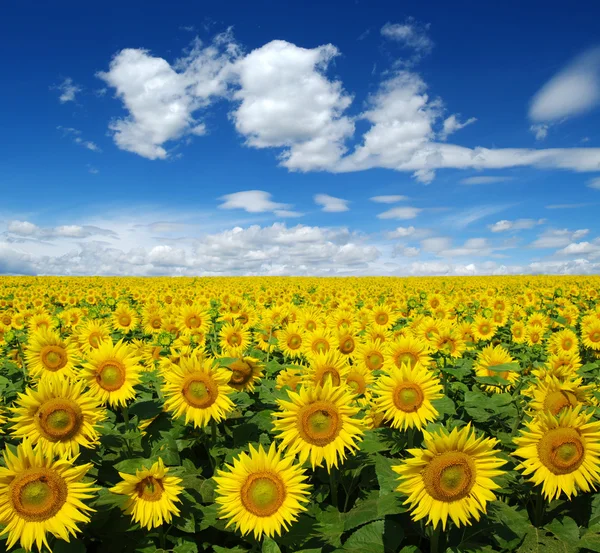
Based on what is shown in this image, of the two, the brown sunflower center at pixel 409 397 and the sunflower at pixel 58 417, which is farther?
the brown sunflower center at pixel 409 397

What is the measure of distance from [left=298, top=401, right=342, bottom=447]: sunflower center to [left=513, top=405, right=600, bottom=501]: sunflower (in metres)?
1.26

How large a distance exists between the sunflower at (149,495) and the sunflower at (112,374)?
2.87 feet

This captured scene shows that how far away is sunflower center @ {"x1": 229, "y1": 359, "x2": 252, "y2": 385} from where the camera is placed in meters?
4.59

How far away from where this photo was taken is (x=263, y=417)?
4176 millimetres

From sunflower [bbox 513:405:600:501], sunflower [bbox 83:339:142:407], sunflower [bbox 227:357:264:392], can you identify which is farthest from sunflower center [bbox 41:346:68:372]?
sunflower [bbox 513:405:600:501]

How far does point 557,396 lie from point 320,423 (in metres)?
2.02

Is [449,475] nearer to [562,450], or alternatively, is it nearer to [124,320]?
[562,450]

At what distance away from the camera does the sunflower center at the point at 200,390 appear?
3715 mm

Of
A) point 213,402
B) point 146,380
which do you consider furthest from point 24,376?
point 213,402

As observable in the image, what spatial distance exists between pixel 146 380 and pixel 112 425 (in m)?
0.59

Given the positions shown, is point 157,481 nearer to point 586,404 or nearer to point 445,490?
point 445,490

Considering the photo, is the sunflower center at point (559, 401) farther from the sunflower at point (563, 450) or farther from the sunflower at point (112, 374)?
the sunflower at point (112, 374)

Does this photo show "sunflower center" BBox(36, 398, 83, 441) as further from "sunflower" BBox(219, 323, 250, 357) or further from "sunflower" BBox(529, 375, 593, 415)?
"sunflower" BBox(529, 375, 593, 415)

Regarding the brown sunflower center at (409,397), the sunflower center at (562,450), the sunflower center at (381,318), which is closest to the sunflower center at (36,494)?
the brown sunflower center at (409,397)
